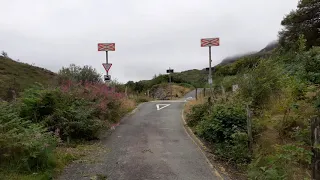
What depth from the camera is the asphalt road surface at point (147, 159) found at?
7.02m

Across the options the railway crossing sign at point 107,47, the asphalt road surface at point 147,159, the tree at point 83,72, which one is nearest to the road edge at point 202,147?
the asphalt road surface at point 147,159

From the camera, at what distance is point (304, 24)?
22.2m

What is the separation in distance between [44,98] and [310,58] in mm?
8245

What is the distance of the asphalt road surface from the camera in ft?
23.0

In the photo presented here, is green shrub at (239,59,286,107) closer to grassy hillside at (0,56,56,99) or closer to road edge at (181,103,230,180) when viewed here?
road edge at (181,103,230,180)

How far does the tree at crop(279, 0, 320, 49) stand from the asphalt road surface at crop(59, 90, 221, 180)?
1354 cm

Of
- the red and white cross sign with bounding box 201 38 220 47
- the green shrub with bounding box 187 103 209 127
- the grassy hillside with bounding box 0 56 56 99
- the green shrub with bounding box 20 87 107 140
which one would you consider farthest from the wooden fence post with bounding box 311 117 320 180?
the grassy hillside with bounding box 0 56 56 99

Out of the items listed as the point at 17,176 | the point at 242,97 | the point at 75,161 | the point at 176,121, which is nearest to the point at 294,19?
the point at 176,121

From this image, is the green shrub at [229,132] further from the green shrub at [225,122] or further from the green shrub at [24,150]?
the green shrub at [24,150]

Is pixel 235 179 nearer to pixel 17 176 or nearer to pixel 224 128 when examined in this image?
pixel 224 128

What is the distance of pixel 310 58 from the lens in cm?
863

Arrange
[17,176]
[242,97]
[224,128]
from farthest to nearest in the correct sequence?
1. [242,97]
2. [224,128]
3. [17,176]

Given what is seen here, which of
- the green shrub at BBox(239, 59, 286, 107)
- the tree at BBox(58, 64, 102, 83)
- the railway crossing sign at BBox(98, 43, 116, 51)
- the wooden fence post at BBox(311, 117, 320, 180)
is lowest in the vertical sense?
the wooden fence post at BBox(311, 117, 320, 180)

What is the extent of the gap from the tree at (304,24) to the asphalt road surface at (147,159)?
44.4 ft
